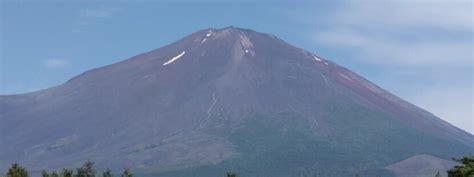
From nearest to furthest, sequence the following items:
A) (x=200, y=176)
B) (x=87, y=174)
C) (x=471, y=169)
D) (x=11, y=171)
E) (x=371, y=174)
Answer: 1. (x=471, y=169)
2. (x=11, y=171)
3. (x=87, y=174)
4. (x=200, y=176)
5. (x=371, y=174)

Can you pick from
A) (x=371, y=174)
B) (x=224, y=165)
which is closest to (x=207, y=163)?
(x=224, y=165)

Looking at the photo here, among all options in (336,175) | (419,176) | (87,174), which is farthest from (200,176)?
(87,174)

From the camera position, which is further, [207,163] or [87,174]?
[207,163]

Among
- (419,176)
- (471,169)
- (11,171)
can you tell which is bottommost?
(471,169)

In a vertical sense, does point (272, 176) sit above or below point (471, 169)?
above

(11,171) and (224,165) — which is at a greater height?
(224,165)

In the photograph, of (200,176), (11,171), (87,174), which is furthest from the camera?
(200,176)

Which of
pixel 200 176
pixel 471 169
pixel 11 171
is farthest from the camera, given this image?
pixel 200 176

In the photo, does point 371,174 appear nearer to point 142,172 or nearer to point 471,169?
point 142,172

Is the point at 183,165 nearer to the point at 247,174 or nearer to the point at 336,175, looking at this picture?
the point at 247,174
